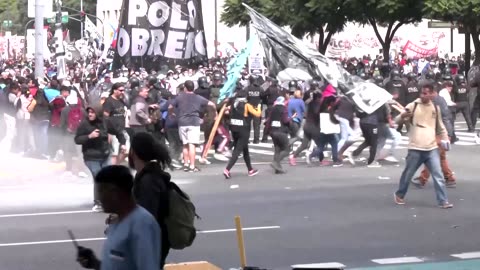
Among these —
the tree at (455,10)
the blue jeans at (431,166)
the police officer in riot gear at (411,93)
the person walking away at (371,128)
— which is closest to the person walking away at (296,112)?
the person walking away at (371,128)

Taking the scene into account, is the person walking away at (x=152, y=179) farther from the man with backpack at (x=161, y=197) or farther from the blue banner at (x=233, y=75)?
the blue banner at (x=233, y=75)

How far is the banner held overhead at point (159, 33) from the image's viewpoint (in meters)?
28.7

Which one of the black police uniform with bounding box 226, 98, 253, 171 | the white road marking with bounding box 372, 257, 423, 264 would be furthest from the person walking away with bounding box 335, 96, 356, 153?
the white road marking with bounding box 372, 257, 423, 264

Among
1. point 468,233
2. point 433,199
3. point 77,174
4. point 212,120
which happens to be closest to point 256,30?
point 212,120

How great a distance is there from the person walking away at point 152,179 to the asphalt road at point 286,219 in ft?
15.0

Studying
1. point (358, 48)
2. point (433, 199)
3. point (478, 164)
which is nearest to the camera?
point (433, 199)

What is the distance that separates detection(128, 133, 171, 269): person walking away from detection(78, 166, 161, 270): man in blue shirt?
99 centimetres

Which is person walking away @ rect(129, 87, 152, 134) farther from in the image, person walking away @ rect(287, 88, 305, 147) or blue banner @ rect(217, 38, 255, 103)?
person walking away @ rect(287, 88, 305, 147)

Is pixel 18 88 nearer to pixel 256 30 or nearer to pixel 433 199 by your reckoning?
pixel 256 30

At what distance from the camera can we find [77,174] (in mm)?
19812

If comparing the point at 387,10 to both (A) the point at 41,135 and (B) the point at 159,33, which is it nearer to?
(B) the point at 159,33

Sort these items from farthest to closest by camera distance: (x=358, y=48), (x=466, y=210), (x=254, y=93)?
(x=358, y=48)
(x=254, y=93)
(x=466, y=210)

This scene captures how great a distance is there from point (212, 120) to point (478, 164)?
5.17 m

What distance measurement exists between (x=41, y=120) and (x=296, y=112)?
5.34 m
